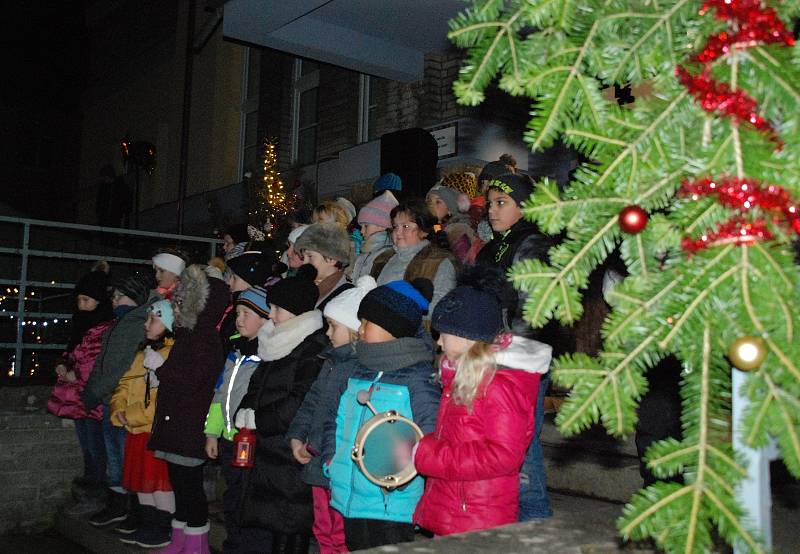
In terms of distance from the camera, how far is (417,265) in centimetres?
517

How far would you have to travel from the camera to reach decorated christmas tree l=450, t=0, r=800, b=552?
131cm

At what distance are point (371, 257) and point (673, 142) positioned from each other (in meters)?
4.59

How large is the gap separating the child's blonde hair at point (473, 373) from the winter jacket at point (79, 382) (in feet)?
13.4

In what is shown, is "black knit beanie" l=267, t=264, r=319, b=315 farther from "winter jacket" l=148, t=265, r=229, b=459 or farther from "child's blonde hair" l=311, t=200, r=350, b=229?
"child's blonde hair" l=311, t=200, r=350, b=229

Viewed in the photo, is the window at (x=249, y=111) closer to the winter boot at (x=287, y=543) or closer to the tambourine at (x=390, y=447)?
the winter boot at (x=287, y=543)

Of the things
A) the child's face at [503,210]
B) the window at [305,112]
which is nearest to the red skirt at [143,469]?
the child's face at [503,210]

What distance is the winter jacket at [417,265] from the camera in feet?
16.4

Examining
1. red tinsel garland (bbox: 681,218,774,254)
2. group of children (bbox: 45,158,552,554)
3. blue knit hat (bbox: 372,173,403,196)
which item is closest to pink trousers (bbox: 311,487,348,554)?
group of children (bbox: 45,158,552,554)

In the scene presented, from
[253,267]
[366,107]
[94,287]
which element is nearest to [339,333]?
[253,267]

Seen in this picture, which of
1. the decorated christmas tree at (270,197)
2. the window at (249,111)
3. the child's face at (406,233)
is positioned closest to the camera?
the child's face at (406,233)

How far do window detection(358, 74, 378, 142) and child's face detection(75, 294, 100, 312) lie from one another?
25.2 ft

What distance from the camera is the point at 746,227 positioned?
1.32m

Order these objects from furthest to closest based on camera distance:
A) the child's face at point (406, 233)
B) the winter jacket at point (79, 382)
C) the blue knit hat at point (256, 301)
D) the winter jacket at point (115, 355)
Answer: the winter jacket at point (79, 382), the winter jacket at point (115, 355), the child's face at point (406, 233), the blue knit hat at point (256, 301)

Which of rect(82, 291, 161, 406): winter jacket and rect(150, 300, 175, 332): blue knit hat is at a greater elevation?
rect(150, 300, 175, 332): blue knit hat
